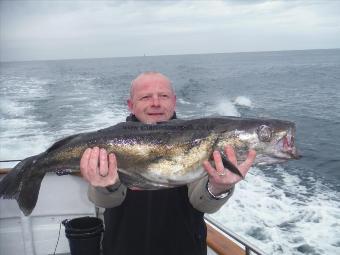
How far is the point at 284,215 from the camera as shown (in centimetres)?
988

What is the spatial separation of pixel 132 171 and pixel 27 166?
85cm

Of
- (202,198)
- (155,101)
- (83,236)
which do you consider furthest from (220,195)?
(83,236)

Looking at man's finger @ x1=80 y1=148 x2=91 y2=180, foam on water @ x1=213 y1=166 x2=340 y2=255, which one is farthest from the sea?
man's finger @ x1=80 y1=148 x2=91 y2=180

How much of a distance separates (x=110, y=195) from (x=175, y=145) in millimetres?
612

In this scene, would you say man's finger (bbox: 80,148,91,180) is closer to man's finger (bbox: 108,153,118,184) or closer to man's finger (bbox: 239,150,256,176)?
man's finger (bbox: 108,153,118,184)

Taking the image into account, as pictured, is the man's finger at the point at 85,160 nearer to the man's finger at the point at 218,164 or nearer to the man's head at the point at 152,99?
the man's head at the point at 152,99

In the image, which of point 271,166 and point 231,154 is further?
point 271,166

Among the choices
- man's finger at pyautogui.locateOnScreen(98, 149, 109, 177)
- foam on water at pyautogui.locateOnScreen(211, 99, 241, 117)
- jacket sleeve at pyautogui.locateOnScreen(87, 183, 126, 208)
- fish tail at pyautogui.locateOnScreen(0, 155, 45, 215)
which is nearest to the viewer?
man's finger at pyautogui.locateOnScreen(98, 149, 109, 177)

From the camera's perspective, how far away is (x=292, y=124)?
2754 millimetres

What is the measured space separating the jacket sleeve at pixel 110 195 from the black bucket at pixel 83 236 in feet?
5.21

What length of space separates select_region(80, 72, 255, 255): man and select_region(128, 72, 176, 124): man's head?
0.02m

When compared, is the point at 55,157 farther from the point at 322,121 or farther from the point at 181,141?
the point at 322,121

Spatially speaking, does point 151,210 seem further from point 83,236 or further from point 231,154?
point 83,236

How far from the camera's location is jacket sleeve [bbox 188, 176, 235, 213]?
286 cm
